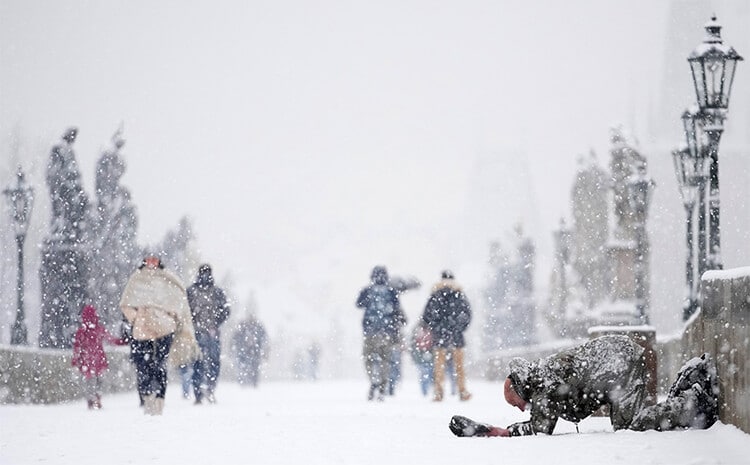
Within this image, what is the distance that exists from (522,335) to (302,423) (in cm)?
4724

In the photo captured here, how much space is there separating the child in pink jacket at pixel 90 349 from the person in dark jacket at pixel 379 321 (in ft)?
12.8

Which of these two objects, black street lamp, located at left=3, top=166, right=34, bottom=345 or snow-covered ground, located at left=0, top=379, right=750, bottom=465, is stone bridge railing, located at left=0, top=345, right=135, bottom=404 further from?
snow-covered ground, located at left=0, top=379, right=750, bottom=465

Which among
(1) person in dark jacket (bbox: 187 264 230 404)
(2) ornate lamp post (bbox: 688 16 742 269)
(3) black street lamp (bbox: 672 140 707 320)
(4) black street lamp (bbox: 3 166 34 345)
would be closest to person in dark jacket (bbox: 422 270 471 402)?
(1) person in dark jacket (bbox: 187 264 230 404)

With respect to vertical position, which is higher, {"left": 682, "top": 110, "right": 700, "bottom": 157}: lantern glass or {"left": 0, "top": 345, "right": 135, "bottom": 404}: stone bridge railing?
{"left": 682, "top": 110, "right": 700, "bottom": 157}: lantern glass

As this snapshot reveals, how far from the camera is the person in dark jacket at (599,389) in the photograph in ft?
29.7

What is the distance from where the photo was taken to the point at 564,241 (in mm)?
37281

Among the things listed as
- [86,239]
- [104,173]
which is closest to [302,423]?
[86,239]

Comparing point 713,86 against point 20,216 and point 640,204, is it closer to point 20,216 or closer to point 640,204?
point 640,204

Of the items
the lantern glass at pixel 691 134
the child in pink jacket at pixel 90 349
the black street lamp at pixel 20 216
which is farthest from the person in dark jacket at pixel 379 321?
the black street lamp at pixel 20 216

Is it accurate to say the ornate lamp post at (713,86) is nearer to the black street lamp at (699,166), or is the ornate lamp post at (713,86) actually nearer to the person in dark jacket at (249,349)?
the black street lamp at (699,166)

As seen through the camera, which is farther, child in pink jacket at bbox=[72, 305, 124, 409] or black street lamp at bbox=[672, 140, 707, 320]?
black street lamp at bbox=[672, 140, 707, 320]

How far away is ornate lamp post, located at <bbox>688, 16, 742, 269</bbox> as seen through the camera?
14.4 metres

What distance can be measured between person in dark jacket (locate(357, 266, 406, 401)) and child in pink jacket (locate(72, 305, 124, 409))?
389 centimetres

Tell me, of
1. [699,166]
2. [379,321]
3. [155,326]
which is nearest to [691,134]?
[699,166]
